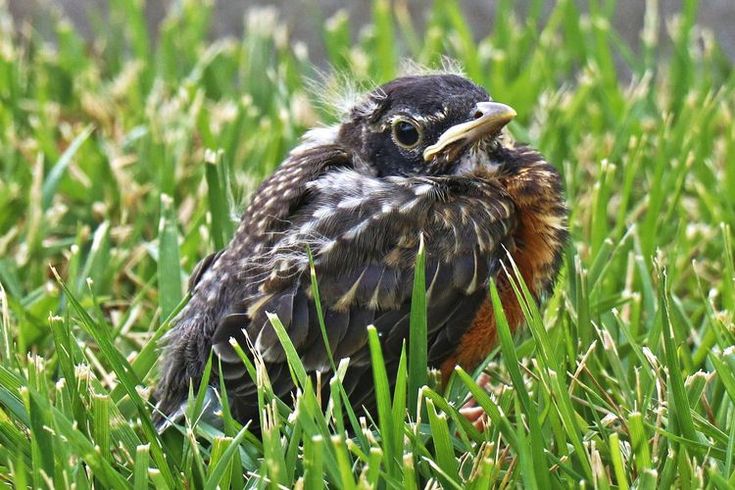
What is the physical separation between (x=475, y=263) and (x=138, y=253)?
1.39 metres

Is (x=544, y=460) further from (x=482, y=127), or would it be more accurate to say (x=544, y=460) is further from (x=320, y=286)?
(x=482, y=127)

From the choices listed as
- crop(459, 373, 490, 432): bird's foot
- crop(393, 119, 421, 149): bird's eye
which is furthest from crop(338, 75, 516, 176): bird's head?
crop(459, 373, 490, 432): bird's foot

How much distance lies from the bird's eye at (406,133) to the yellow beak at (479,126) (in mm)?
68

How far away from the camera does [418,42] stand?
5383 mm

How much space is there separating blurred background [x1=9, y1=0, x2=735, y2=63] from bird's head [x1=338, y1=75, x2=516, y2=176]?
258 cm

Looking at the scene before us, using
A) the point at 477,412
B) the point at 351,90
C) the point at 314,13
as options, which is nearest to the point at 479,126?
the point at 351,90

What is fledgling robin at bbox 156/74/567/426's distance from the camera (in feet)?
8.19

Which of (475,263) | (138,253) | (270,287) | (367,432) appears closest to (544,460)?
(367,432)

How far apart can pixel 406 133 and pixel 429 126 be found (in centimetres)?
7

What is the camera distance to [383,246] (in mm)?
2533

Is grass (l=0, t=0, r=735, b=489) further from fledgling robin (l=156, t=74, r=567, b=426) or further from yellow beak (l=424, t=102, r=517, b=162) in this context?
yellow beak (l=424, t=102, r=517, b=162)

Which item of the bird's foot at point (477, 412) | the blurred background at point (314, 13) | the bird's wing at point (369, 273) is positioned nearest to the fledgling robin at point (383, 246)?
the bird's wing at point (369, 273)

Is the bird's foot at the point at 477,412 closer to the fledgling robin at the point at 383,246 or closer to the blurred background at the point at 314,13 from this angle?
the fledgling robin at the point at 383,246

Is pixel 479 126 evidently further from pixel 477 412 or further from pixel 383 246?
pixel 477 412
